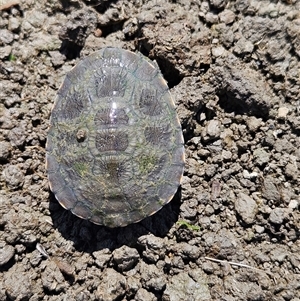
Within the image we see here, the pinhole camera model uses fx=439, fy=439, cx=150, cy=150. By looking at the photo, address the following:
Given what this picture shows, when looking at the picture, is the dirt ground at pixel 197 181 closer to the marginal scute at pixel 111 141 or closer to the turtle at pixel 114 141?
the turtle at pixel 114 141

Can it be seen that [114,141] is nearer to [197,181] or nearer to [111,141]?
[111,141]

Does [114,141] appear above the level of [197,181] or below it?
above

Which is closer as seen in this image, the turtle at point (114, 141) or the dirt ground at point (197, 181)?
the turtle at point (114, 141)

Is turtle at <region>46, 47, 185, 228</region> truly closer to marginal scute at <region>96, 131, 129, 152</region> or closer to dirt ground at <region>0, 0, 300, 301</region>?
marginal scute at <region>96, 131, 129, 152</region>

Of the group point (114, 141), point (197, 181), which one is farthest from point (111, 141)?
point (197, 181)

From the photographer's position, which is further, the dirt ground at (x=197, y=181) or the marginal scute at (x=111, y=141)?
the dirt ground at (x=197, y=181)

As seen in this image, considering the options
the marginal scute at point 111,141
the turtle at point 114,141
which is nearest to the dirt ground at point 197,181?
the turtle at point 114,141
